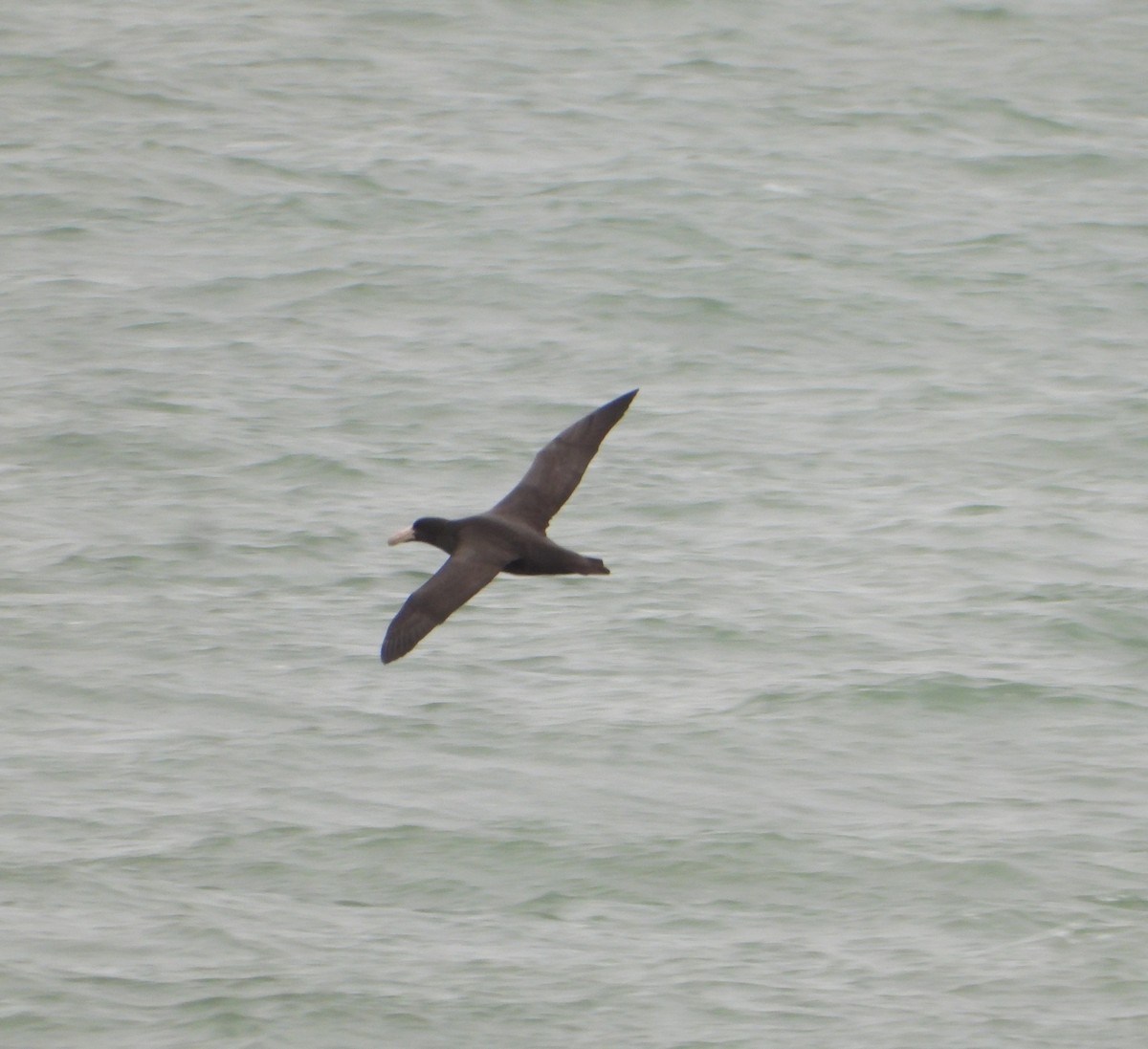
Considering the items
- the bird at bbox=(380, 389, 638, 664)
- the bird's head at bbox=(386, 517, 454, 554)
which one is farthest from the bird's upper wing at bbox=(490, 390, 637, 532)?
the bird's head at bbox=(386, 517, 454, 554)

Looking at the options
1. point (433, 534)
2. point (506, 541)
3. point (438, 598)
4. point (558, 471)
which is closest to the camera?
point (438, 598)

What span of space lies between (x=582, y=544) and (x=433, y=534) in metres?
5.93

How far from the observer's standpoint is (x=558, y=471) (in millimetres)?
11219

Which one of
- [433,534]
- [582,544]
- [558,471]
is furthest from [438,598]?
[582,544]

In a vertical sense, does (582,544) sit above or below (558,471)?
below

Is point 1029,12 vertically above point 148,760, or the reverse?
point 1029,12

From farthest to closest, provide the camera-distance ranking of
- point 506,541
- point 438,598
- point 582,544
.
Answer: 1. point 582,544
2. point 506,541
3. point 438,598

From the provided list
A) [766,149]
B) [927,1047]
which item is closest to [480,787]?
[927,1047]

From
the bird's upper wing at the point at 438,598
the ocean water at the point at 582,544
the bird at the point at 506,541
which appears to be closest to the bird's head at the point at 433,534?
the bird at the point at 506,541

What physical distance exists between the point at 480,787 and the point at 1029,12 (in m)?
20.2

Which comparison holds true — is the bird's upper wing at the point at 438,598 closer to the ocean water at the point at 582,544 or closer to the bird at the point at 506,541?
the bird at the point at 506,541

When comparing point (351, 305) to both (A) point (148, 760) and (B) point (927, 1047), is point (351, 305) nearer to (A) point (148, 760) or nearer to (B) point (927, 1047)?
(A) point (148, 760)

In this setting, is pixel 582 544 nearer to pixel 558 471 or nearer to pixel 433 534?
pixel 558 471

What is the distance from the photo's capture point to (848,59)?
29625mm
